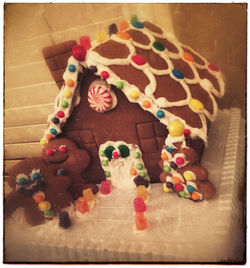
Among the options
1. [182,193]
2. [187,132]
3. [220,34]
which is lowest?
[182,193]

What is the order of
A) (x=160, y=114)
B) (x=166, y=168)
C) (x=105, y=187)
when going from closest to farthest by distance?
(x=160, y=114) < (x=166, y=168) < (x=105, y=187)

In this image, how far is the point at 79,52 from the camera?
1.17 metres

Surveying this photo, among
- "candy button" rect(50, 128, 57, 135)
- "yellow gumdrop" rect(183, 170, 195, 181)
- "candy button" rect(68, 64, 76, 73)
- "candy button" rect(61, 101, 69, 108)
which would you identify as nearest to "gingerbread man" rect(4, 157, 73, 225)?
"candy button" rect(50, 128, 57, 135)

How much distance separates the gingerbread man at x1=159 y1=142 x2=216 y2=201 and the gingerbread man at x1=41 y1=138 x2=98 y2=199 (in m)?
0.35

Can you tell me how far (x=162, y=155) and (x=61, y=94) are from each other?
0.49 meters

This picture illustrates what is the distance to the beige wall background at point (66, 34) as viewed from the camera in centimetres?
128

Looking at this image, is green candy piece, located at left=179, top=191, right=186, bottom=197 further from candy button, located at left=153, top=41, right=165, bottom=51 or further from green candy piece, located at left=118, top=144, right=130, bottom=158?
candy button, located at left=153, top=41, right=165, bottom=51

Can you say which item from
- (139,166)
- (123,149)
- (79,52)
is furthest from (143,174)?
(79,52)

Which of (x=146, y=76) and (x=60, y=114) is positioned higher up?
(x=146, y=76)

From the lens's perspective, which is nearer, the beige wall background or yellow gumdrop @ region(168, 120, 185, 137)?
yellow gumdrop @ region(168, 120, 185, 137)

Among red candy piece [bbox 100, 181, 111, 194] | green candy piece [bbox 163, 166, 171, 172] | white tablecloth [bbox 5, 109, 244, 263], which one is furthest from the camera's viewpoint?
red candy piece [bbox 100, 181, 111, 194]

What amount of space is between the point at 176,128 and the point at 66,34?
620mm

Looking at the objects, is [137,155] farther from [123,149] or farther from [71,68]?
[71,68]

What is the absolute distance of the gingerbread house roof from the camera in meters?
1.17
